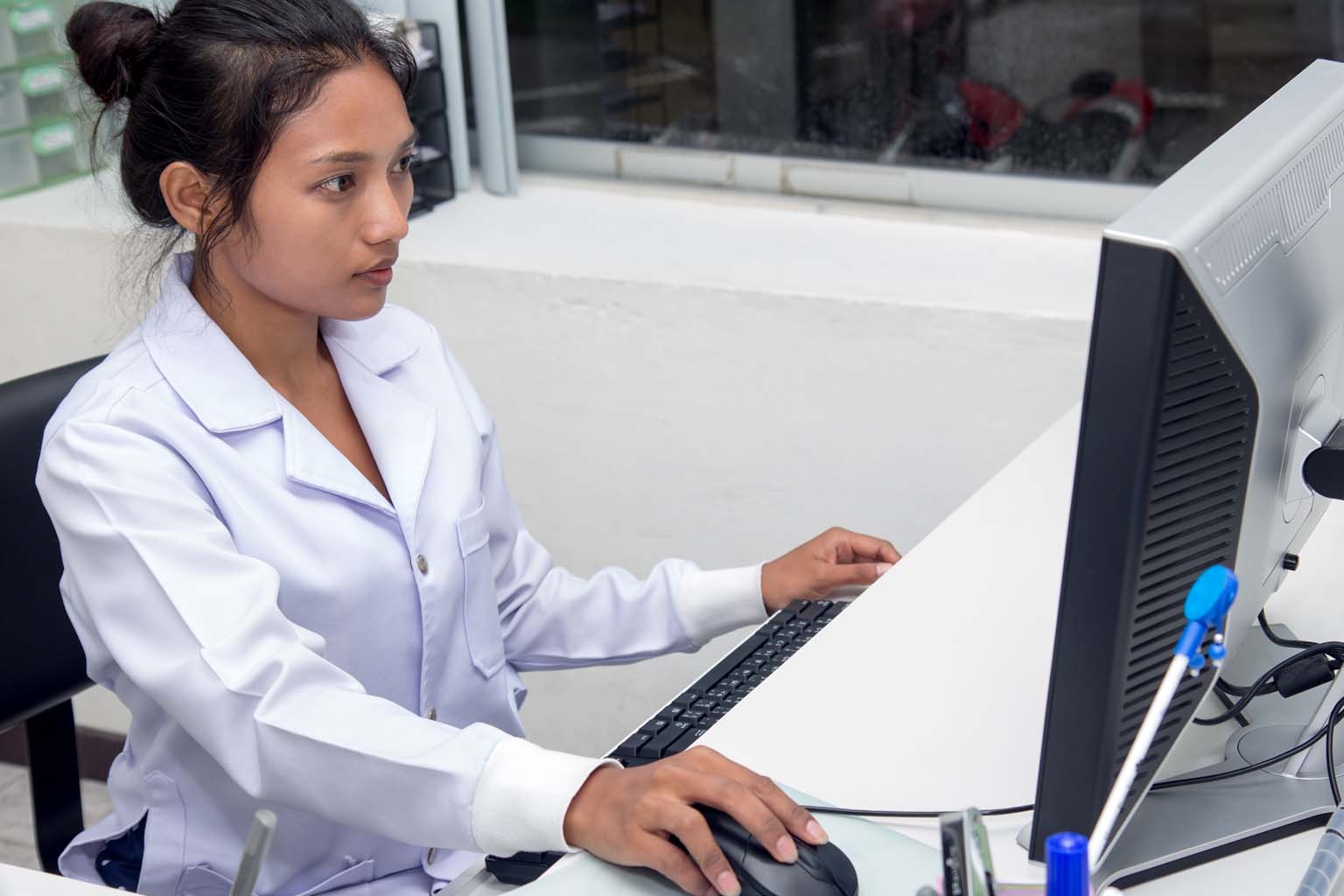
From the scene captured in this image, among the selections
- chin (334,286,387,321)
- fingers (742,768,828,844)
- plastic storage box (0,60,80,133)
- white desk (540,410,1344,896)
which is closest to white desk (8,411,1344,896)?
white desk (540,410,1344,896)

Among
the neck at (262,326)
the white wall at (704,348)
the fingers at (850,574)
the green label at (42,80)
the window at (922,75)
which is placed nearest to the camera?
the neck at (262,326)

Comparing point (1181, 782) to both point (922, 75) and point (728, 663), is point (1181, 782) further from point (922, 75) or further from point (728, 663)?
point (922, 75)

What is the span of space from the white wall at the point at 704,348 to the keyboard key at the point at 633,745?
0.79 metres

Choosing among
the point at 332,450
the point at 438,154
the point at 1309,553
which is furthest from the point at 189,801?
the point at 438,154

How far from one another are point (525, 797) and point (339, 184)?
1.52ft

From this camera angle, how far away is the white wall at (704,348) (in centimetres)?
175

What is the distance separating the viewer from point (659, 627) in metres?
1.30

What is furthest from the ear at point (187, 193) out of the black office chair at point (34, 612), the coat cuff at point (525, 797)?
the coat cuff at point (525, 797)

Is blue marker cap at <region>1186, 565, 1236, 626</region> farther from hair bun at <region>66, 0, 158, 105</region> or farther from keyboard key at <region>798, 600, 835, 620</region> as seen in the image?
hair bun at <region>66, 0, 158, 105</region>

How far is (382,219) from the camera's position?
3.47 ft

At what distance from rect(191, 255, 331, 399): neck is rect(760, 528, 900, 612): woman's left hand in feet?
1.41

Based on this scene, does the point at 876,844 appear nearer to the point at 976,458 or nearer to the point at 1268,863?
the point at 1268,863

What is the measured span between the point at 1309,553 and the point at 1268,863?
0.46 m

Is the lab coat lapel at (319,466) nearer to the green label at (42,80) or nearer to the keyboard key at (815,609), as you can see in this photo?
the keyboard key at (815,609)
